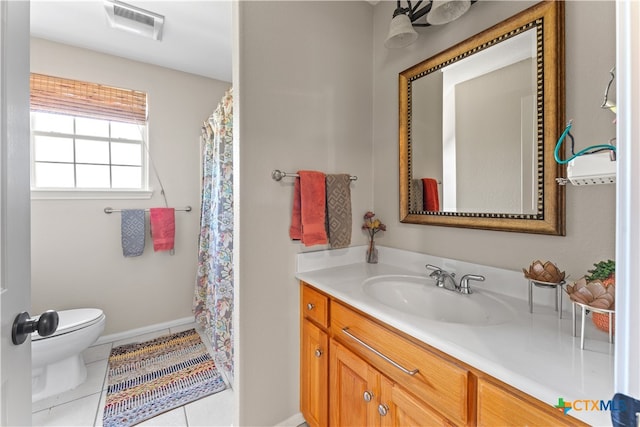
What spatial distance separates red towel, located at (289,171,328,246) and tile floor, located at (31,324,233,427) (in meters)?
1.16

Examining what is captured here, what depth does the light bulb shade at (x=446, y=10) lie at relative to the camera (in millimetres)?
1096

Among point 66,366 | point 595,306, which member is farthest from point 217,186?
point 595,306

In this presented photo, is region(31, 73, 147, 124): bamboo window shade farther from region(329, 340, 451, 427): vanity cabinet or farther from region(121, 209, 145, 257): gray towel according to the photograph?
region(329, 340, 451, 427): vanity cabinet

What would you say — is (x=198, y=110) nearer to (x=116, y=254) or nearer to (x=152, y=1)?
(x=152, y=1)

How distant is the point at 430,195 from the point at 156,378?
6.97ft

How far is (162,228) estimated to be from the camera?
236 centimetres

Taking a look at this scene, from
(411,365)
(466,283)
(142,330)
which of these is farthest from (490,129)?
(142,330)

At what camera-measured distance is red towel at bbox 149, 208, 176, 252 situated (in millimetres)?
2330

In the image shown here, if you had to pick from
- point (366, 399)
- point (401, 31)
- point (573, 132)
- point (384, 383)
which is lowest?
point (366, 399)

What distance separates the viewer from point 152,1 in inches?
64.7

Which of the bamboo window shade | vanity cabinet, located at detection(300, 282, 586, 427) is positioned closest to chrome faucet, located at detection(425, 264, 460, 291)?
vanity cabinet, located at detection(300, 282, 586, 427)

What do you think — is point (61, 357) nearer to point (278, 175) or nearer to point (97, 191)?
point (97, 191)

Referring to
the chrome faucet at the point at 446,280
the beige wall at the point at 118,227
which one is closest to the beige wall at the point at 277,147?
the chrome faucet at the point at 446,280

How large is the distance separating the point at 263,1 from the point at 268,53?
234mm
